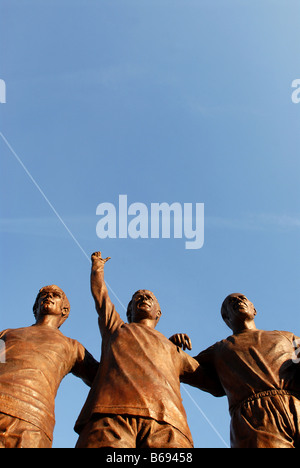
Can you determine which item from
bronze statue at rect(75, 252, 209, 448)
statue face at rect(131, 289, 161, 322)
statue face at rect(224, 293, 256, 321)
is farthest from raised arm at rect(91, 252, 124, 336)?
statue face at rect(224, 293, 256, 321)

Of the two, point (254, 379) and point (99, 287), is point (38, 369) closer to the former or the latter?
point (99, 287)

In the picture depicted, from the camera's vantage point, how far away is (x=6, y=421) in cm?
740

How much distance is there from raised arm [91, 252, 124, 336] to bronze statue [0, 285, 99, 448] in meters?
0.67

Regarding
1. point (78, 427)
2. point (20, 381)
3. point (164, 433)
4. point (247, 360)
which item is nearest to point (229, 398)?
point (247, 360)

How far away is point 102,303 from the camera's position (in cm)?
970

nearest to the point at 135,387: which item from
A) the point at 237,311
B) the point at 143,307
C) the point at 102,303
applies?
the point at 102,303

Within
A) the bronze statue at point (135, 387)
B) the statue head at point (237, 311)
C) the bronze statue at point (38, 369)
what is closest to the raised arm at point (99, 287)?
the bronze statue at point (135, 387)

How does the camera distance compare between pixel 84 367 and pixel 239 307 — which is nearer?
pixel 84 367

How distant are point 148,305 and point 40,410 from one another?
2.93m

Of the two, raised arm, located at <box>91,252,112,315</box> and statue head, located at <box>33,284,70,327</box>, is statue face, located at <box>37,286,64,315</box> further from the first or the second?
raised arm, located at <box>91,252,112,315</box>

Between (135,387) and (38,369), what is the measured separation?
157cm

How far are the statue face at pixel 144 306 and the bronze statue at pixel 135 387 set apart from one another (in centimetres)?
2

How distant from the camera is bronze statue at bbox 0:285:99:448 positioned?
746cm
